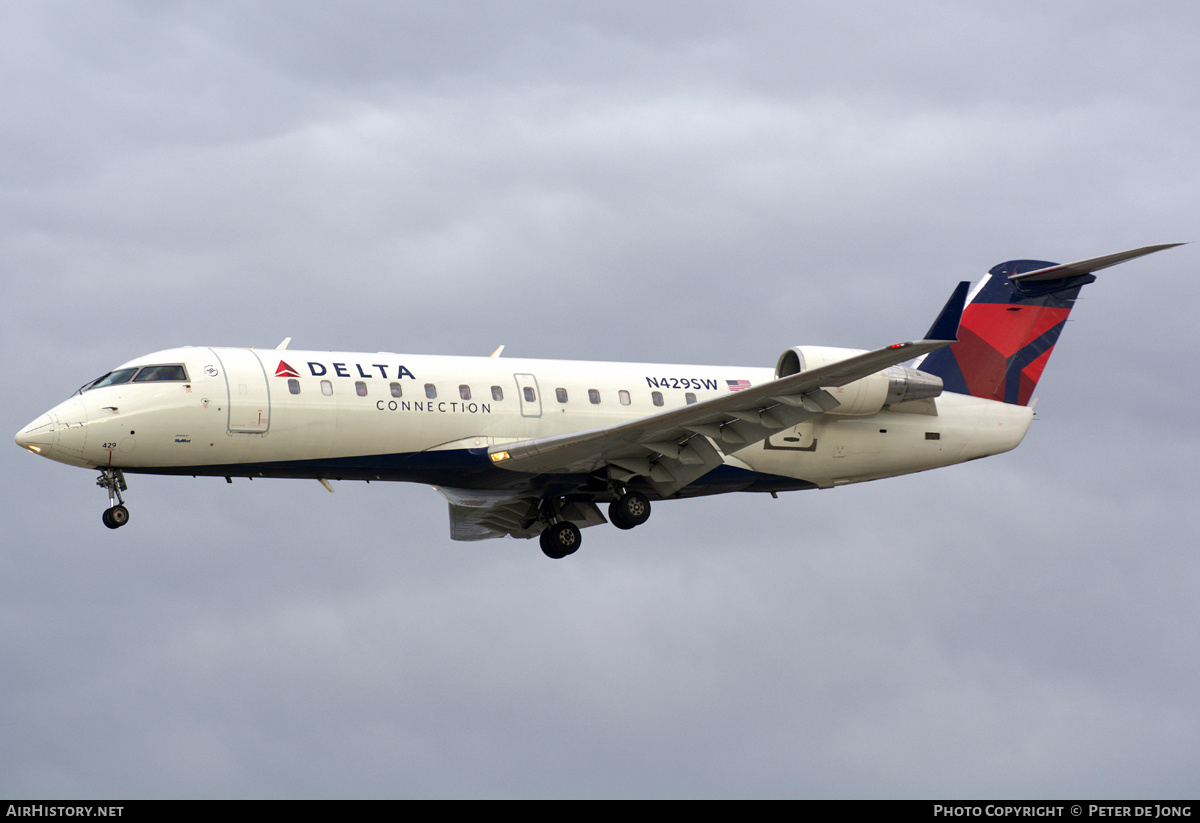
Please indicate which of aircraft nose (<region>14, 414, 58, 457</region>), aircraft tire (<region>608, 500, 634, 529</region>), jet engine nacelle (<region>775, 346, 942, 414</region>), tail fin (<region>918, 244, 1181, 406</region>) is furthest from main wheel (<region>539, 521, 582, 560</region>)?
aircraft nose (<region>14, 414, 58, 457</region>)

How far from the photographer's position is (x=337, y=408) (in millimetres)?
29625

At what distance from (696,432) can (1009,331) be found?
965 centimetres

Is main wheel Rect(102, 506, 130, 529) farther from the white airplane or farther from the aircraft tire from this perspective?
the aircraft tire

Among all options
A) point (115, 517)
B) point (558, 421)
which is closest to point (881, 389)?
point (558, 421)

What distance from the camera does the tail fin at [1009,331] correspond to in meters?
35.6

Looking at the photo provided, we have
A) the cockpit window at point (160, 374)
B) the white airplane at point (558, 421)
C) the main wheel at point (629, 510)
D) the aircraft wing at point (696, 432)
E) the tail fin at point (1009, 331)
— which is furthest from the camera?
the tail fin at point (1009, 331)

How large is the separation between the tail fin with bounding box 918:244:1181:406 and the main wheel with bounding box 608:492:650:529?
7984mm

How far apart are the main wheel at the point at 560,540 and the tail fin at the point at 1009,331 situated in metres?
8.93

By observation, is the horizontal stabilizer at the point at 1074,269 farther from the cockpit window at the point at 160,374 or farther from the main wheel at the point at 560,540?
the cockpit window at the point at 160,374

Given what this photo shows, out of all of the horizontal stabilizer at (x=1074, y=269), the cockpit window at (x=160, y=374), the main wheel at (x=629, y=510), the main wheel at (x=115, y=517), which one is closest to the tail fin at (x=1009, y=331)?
the horizontal stabilizer at (x=1074, y=269)

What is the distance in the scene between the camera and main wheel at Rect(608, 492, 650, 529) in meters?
31.8

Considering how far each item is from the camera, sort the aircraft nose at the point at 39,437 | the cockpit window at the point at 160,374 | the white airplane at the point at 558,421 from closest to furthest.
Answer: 1. the aircraft nose at the point at 39,437
2. the white airplane at the point at 558,421
3. the cockpit window at the point at 160,374

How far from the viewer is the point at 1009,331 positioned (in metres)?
36.1
